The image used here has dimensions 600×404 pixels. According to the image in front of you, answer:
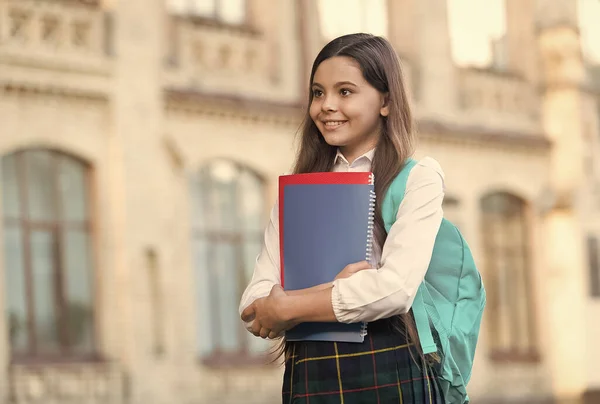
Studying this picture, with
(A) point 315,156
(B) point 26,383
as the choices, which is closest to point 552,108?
(B) point 26,383

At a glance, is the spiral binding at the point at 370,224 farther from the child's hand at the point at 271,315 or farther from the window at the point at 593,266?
the window at the point at 593,266

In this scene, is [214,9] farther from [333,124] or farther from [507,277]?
[333,124]

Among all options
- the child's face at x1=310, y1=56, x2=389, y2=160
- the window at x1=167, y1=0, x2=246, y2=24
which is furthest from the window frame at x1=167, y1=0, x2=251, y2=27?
the child's face at x1=310, y1=56, x2=389, y2=160

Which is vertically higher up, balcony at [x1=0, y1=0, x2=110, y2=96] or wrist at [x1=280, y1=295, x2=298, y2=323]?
balcony at [x1=0, y1=0, x2=110, y2=96]

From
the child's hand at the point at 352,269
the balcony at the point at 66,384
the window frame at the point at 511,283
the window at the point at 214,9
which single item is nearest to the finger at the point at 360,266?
the child's hand at the point at 352,269

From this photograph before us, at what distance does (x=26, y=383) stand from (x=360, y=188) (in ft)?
35.3

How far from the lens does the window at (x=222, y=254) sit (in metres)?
16.5

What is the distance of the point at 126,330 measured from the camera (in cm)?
1525

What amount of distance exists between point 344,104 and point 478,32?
60.1 ft

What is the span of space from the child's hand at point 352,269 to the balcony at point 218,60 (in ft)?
41.4

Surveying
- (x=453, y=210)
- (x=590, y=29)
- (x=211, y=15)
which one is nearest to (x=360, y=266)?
(x=211, y=15)

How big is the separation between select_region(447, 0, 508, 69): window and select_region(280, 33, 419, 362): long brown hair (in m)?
17.3

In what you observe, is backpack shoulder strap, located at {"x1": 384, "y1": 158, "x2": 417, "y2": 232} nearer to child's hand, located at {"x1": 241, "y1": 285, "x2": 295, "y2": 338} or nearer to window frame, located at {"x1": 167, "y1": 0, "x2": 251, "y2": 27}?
child's hand, located at {"x1": 241, "y1": 285, "x2": 295, "y2": 338}

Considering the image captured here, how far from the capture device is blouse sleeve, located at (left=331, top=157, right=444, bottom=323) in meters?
3.59
